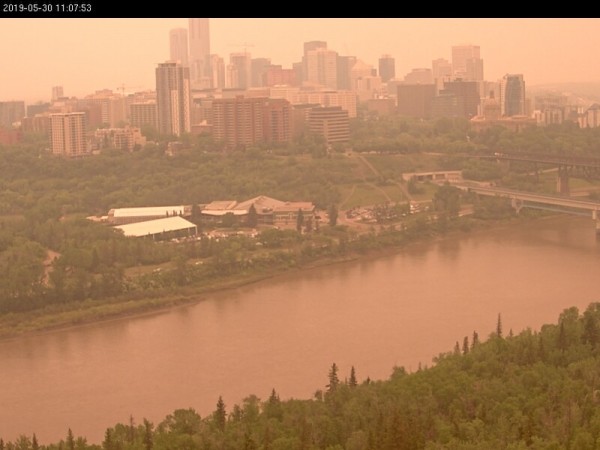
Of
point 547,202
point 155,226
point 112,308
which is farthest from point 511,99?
point 112,308

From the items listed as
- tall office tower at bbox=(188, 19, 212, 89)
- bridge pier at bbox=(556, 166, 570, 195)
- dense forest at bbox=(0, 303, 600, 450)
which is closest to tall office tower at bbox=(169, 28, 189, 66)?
tall office tower at bbox=(188, 19, 212, 89)

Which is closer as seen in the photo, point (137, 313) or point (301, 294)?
point (137, 313)

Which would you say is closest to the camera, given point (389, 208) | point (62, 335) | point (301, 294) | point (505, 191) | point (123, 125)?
point (62, 335)

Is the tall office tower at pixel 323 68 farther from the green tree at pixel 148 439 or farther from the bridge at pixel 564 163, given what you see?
the green tree at pixel 148 439

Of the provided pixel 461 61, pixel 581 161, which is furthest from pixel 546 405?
pixel 461 61

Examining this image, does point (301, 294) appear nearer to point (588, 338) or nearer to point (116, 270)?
point (116, 270)

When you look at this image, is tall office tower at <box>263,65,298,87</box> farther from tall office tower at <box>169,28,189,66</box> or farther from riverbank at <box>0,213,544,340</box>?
riverbank at <box>0,213,544,340</box>
